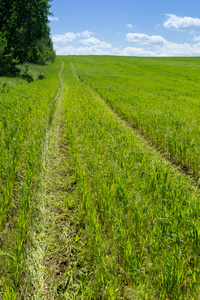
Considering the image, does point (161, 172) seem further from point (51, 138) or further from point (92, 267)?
point (51, 138)

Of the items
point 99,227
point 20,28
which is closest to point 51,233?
point 99,227


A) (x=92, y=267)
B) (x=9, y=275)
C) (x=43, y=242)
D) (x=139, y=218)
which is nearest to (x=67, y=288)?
(x=92, y=267)

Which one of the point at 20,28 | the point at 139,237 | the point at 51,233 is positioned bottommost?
the point at 51,233

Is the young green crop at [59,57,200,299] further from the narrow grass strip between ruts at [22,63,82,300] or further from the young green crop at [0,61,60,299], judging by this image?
the young green crop at [0,61,60,299]

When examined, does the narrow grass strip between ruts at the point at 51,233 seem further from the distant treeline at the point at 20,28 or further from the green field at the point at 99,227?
the distant treeline at the point at 20,28

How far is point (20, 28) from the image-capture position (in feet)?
74.8

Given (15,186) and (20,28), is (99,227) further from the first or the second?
(20,28)

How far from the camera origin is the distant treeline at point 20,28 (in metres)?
20.9

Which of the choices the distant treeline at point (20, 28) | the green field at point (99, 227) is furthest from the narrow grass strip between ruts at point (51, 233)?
the distant treeline at point (20, 28)

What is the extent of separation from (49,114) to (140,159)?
233 inches

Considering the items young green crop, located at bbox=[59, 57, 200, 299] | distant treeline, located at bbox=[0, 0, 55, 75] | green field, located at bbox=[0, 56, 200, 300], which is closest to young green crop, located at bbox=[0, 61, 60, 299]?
green field, located at bbox=[0, 56, 200, 300]

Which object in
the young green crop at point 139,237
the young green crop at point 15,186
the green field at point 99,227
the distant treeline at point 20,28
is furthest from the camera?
the distant treeline at point 20,28

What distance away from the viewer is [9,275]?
2.36m

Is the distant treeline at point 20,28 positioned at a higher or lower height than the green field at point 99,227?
higher
